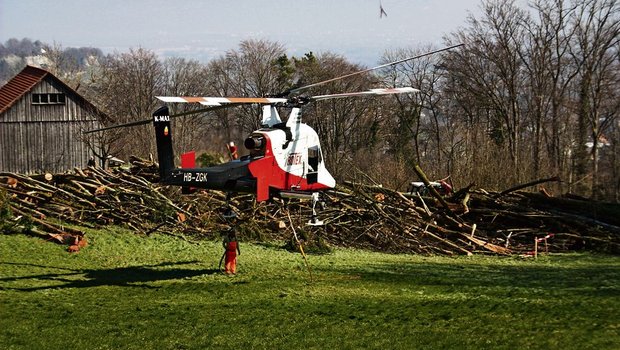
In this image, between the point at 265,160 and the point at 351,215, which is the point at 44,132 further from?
the point at 265,160

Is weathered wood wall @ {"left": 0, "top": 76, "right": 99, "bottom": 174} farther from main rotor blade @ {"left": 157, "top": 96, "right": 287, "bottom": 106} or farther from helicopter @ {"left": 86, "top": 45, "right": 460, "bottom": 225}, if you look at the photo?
main rotor blade @ {"left": 157, "top": 96, "right": 287, "bottom": 106}

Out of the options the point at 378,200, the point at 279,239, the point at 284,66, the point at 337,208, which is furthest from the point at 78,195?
the point at 284,66

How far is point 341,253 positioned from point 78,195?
8489 mm

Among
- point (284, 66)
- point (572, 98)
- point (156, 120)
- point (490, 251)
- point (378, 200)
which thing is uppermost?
point (284, 66)

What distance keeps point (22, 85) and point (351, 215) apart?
30294 millimetres

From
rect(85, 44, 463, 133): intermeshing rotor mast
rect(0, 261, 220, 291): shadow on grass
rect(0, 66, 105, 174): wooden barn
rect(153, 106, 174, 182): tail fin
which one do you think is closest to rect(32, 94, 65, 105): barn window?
rect(0, 66, 105, 174): wooden barn

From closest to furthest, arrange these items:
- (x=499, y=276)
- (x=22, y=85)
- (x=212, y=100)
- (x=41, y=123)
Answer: (x=212, y=100)
(x=499, y=276)
(x=22, y=85)
(x=41, y=123)

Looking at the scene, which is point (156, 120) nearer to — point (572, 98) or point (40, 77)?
point (40, 77)

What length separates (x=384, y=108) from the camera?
61844 mm

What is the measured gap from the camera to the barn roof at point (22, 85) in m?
41.4

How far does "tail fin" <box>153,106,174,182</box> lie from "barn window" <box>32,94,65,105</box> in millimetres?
32884

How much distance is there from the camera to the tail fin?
42.0 feet

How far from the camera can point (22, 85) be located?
42.5 metres

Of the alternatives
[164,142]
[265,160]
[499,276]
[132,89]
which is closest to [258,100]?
[265,160]
